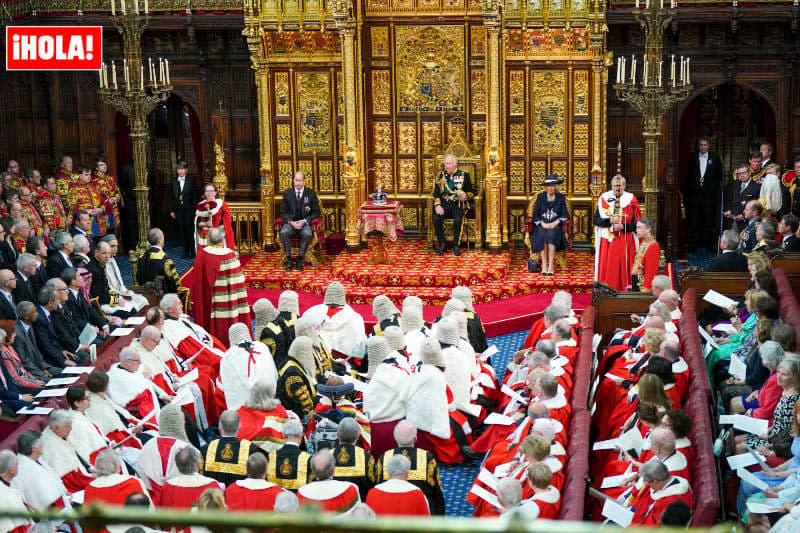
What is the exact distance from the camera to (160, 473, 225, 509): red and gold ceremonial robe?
722 centimetres

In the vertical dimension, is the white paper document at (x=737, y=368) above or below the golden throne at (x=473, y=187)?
below

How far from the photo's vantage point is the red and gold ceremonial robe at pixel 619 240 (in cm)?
1394

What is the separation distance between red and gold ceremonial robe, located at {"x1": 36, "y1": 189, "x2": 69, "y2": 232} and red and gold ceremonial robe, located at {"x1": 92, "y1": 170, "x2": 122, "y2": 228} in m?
1.22

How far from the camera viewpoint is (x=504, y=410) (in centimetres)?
1009

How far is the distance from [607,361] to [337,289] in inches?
119

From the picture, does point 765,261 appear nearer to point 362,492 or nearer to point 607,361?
point 607,361

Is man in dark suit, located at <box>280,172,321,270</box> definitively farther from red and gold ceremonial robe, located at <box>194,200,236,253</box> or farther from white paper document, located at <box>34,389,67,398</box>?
white paper document, located at <box>34,389,67,398</box>

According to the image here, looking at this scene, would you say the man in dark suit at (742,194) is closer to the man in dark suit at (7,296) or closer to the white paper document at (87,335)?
the white paper document at (87,335)

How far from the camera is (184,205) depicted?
17859 millimetres

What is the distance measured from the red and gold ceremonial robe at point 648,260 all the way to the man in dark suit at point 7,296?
730 cm

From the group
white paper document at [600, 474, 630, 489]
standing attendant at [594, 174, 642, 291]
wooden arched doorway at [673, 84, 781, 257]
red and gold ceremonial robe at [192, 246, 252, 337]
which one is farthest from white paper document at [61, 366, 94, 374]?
wooden arched doorway at [673, 84, 781, 257]

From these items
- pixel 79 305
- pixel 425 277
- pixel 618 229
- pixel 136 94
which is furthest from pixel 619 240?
pixel 79 305

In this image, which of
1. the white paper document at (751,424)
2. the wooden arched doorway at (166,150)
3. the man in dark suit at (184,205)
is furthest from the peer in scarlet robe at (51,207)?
the white paper document at (751,424)

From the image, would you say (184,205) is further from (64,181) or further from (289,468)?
(289,468)
